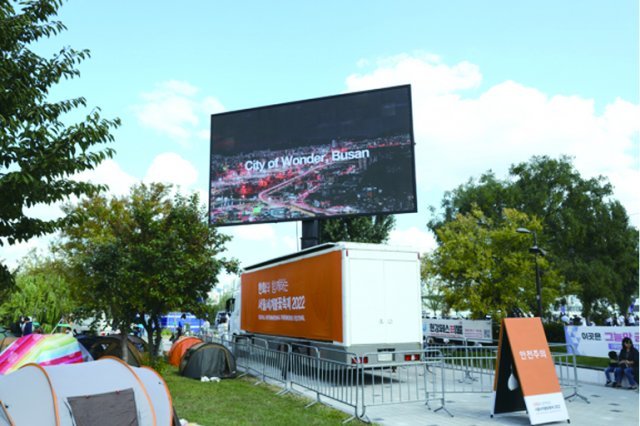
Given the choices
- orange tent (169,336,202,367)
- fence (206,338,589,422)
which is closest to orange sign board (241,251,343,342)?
fence (206,338,589,422)

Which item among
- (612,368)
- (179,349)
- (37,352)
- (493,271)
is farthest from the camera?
(493,271)

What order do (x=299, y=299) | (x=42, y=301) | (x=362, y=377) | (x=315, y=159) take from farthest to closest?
(x=42, y=301)
(x=315, y=159)
(x=299, y=299)
(x=362, y=377)

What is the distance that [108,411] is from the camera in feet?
21.0

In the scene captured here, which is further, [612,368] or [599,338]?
[599,338]

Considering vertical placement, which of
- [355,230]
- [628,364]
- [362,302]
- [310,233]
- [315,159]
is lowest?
[628,364]

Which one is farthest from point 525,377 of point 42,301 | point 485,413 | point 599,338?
point 42,301

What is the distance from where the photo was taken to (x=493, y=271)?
27.4 meters

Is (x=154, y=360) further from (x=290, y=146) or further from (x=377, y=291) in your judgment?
(x=290, y=146)

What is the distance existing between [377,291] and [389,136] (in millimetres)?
8218

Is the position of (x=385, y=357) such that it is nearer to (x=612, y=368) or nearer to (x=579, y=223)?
(x=612, y=368)

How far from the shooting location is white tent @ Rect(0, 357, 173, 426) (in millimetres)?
6039

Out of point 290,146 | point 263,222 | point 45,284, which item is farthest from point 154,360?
point 45,284

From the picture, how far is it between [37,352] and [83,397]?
461cm

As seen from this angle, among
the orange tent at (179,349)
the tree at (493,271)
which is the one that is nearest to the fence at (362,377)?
the orange tent at (179,349)
